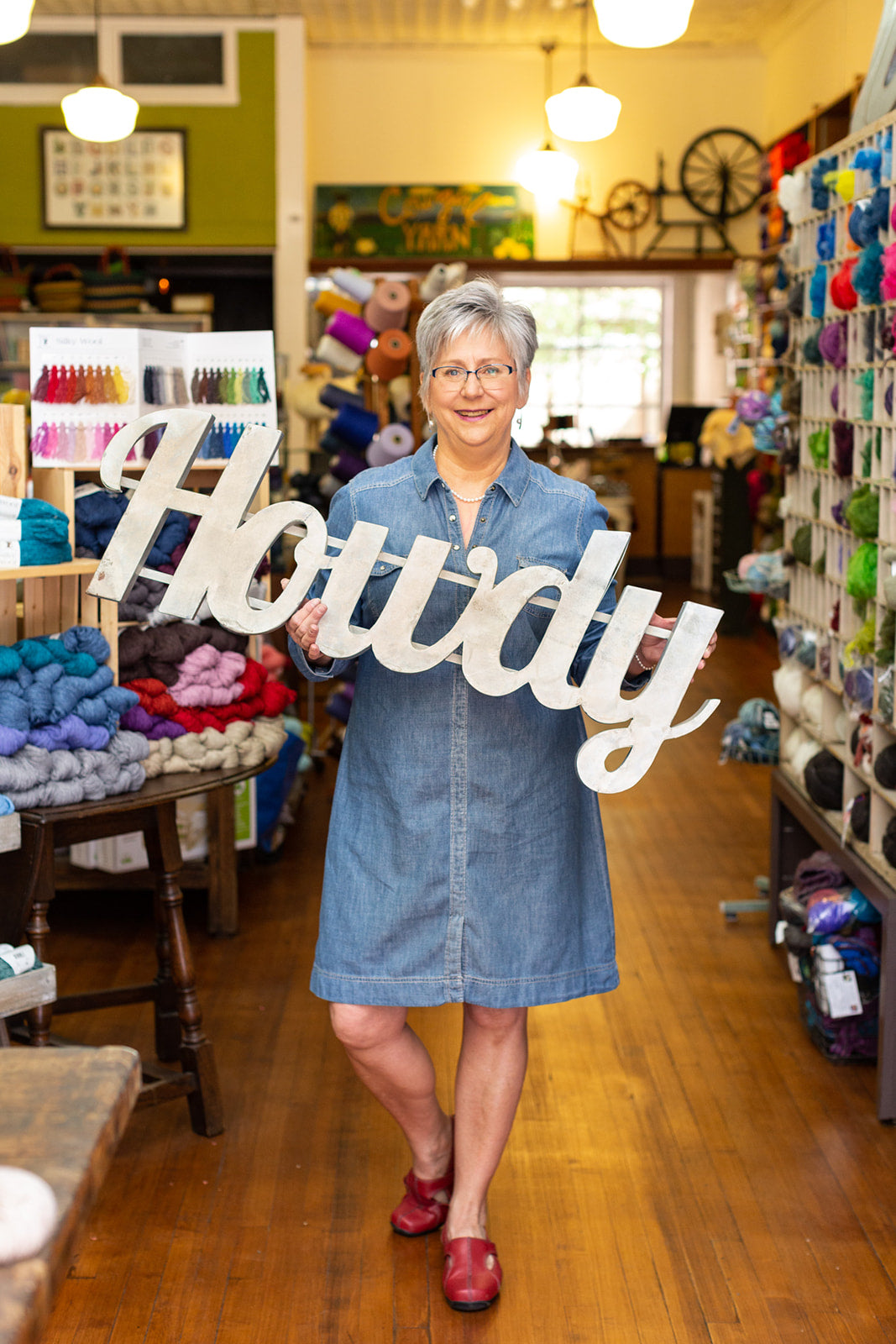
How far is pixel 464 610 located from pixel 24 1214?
1113mm

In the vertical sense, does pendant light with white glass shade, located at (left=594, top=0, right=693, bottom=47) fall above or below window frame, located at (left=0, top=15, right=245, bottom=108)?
below

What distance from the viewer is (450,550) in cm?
186

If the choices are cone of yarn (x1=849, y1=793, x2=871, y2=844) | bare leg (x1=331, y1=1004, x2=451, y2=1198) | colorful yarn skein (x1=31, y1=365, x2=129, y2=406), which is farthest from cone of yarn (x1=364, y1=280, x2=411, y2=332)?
bare leg (x1=331, y1=1004, x2=451, y2=1198)

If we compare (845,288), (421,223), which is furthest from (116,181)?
(845,288)

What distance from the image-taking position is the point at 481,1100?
6.85ft

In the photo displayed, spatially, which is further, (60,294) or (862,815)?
(60,294)

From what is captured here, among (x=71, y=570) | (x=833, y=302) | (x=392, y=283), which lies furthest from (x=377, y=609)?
(x=392, y=283)

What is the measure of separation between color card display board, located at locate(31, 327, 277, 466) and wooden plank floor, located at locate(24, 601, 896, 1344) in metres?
1.33

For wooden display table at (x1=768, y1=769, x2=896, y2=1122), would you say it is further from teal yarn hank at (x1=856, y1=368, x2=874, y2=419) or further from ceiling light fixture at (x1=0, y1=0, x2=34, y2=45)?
ceiling light fixture at (x1=0, y1=0, x2=34, y2=45)

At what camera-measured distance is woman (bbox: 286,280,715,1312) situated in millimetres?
1915

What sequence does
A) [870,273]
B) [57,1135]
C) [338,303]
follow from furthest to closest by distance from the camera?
[338,303], [870,273], [57,1135]

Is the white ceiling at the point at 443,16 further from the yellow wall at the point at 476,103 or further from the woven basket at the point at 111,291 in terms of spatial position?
the woven basket at the point at 111,291

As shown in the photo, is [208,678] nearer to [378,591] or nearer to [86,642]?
[86,642]

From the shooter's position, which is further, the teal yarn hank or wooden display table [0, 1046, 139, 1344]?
the teal yarn hank
